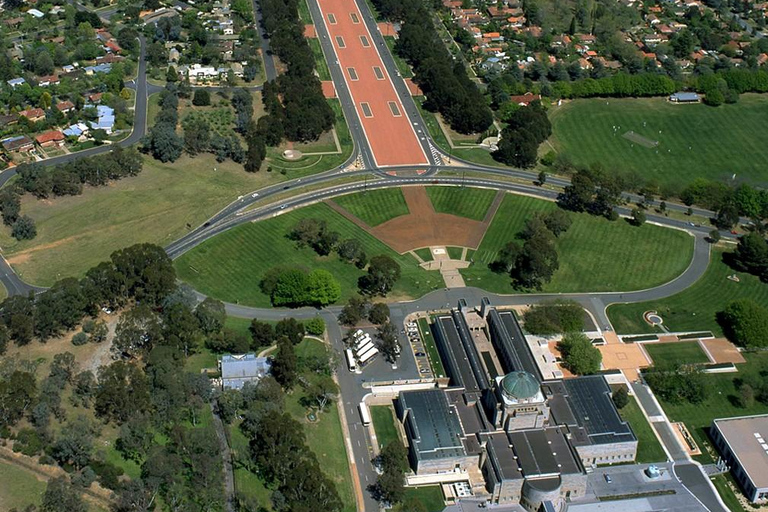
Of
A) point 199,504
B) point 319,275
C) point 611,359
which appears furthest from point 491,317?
point 199,504

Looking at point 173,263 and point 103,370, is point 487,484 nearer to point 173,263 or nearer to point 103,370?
point 103,370

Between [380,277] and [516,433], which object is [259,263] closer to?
[380,277]

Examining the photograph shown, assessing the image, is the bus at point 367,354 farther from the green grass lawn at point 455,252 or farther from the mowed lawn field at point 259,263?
the green grass lawn at point 455,252

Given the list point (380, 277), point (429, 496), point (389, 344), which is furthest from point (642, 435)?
point (380, 277)

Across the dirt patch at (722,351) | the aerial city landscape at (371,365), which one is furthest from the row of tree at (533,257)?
the dirt patch at (722,351)

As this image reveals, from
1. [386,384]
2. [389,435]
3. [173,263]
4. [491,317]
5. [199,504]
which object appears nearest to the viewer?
[199,504]

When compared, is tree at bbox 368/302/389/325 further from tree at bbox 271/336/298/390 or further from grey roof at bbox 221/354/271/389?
grey roof at bbox 221/354/271/389

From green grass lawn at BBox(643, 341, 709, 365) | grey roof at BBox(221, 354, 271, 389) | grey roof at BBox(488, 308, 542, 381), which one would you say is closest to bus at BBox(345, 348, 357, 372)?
grey roof at BBox(221, 354, 271, 389)
